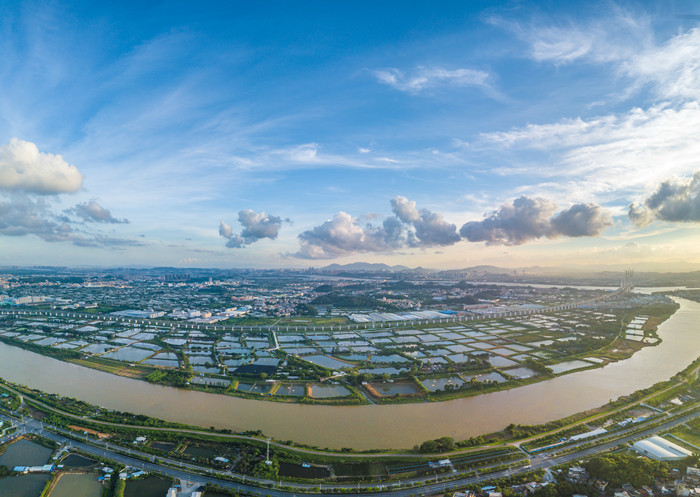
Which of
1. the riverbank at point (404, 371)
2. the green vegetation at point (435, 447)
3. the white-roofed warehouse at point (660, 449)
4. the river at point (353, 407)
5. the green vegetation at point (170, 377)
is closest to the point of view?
the white-roofed warehouse at point (660, 449)

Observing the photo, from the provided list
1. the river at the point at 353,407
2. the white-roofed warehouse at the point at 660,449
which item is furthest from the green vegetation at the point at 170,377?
the white-roofed warehouse at the point at 660,449

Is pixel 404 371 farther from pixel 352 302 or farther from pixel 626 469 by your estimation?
pixel 352 302

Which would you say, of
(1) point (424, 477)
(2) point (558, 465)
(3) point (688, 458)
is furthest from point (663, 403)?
(1) point (424, 477)

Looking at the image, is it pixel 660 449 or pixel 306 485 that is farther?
pixel 660 449

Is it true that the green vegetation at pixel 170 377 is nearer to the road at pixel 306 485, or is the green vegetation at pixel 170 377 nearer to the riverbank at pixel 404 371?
the riverbank at pixel 404 371

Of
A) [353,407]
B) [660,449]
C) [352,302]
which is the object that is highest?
[352,302]

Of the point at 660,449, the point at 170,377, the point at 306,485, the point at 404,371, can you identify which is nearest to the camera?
the point at 306,485

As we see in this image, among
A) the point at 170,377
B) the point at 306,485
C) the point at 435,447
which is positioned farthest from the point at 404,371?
the point at 170,377
